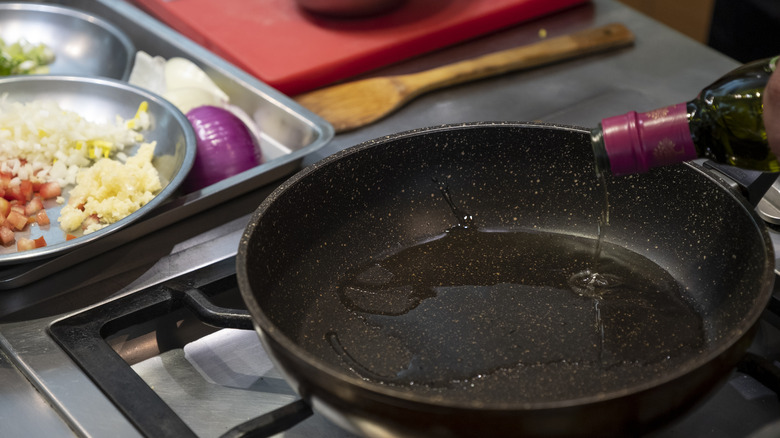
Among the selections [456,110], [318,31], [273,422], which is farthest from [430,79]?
[273,422]

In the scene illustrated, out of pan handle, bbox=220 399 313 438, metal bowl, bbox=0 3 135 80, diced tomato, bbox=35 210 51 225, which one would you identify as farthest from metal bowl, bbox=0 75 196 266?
pan handle, bbox=220 399 313 438

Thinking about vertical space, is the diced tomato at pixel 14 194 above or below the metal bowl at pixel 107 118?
below

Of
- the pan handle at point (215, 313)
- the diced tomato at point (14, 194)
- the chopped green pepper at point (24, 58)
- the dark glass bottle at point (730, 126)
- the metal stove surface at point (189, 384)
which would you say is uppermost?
the dark glass bottle at point (730, 126)

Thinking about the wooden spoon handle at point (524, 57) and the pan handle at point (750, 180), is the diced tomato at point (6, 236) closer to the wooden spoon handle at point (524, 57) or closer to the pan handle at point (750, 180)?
the wooden spoon handle at point (524, 57)

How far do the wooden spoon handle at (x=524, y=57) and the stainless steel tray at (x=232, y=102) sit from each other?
0.17 metres

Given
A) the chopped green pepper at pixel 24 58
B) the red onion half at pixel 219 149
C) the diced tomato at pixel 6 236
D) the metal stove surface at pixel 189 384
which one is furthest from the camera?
the chopped green pepper at pixel 24 58

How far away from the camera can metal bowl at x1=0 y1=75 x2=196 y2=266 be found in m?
0.75

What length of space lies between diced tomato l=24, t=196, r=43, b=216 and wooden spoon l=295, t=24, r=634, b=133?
13.6 inches

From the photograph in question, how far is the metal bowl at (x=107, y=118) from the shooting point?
0.75 m

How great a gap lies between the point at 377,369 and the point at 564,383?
0.13 m

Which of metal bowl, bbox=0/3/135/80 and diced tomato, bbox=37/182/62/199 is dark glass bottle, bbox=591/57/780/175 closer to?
diced tomato, bbox=37/182/62/199

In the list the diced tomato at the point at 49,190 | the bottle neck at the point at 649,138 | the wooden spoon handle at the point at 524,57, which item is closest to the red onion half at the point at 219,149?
the diced tomato at the point at 49,190

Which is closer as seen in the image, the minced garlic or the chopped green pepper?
the minced garlic

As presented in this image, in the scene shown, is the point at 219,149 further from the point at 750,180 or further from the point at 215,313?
the point at 750,180
